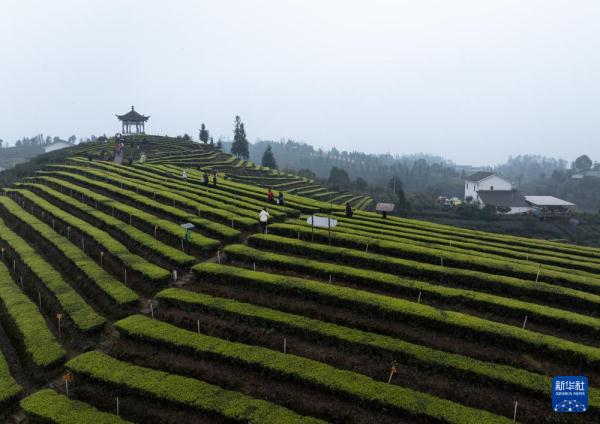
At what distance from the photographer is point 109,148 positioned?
79.4 m

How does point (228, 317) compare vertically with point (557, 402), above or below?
below

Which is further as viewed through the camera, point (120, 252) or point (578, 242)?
point (578, 242)

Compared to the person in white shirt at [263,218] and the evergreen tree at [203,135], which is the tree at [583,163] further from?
the person in white shirt at [263,218]

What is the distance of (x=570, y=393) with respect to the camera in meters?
9.02

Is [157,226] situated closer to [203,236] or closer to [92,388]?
[203,236]

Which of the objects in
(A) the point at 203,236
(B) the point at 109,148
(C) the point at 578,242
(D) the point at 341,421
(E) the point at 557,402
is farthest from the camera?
(B) the point at 109,148

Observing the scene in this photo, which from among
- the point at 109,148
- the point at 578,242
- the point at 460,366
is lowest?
the point at 578,242

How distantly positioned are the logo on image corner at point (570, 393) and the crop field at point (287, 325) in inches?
122

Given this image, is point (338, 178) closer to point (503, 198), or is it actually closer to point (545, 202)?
point (503, 198)

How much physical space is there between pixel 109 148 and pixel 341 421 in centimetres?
8146

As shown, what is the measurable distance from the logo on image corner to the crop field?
3102 millimetres

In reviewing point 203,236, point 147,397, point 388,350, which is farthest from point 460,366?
point 203,236

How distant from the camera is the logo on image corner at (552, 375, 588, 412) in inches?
353

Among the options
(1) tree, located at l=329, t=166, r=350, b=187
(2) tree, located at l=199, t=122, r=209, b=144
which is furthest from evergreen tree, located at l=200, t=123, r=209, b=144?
(1) tree, located at l=329, t=166, r=350, b=187
